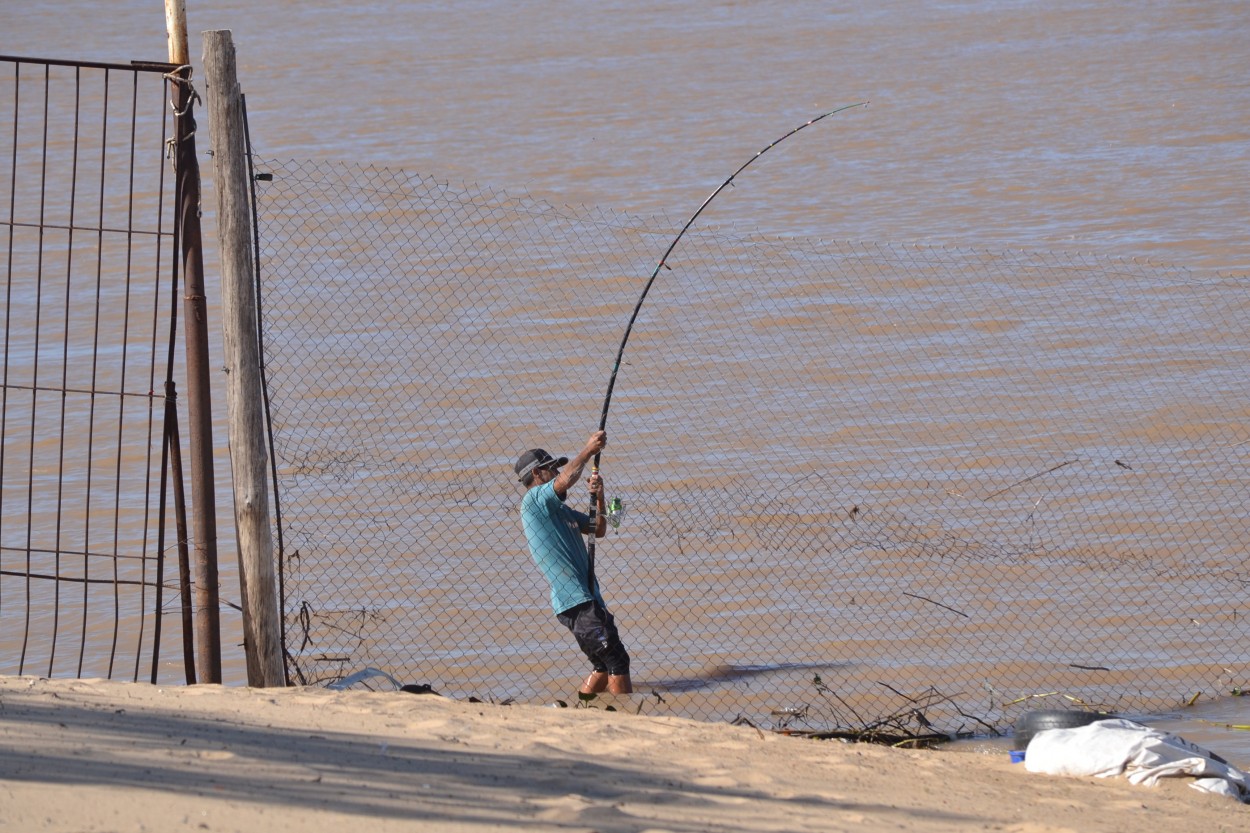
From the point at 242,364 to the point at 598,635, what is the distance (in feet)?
6.90

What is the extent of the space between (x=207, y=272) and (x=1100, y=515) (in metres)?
9.60

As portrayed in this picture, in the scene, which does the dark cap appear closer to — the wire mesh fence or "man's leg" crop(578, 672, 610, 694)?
the wire mesh fence

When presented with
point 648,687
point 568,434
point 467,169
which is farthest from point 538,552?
point 467,169

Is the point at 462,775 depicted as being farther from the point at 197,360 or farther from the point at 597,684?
the point at 597,684

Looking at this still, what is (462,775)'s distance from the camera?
520 cm

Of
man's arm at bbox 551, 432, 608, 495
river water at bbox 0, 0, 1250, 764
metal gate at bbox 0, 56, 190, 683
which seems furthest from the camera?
river water at bbox 0, 0, 1250, 764

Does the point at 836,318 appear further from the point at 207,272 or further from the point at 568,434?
the point at 207,272

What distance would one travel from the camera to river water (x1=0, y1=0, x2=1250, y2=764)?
1764cm

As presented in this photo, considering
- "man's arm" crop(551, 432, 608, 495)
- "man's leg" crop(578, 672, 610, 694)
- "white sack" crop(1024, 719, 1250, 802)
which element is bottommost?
"white sack" crop(1024, 719, 1250, 802)

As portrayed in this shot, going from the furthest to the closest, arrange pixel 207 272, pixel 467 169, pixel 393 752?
1. pixel 467 169
2. pixel 207 272
3. pixel 393 752

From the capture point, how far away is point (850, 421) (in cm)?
1182

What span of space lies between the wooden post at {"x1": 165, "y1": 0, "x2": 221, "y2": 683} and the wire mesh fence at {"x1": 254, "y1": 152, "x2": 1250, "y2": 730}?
1.86ft

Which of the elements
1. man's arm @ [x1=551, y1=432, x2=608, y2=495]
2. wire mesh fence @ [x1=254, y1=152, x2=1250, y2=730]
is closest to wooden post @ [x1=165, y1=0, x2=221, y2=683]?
wire mesh fence @ [x1=254, y1=152, x2=1250, y2=730]

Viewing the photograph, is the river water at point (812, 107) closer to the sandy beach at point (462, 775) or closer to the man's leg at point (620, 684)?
the man's leg at point (620, 684)
